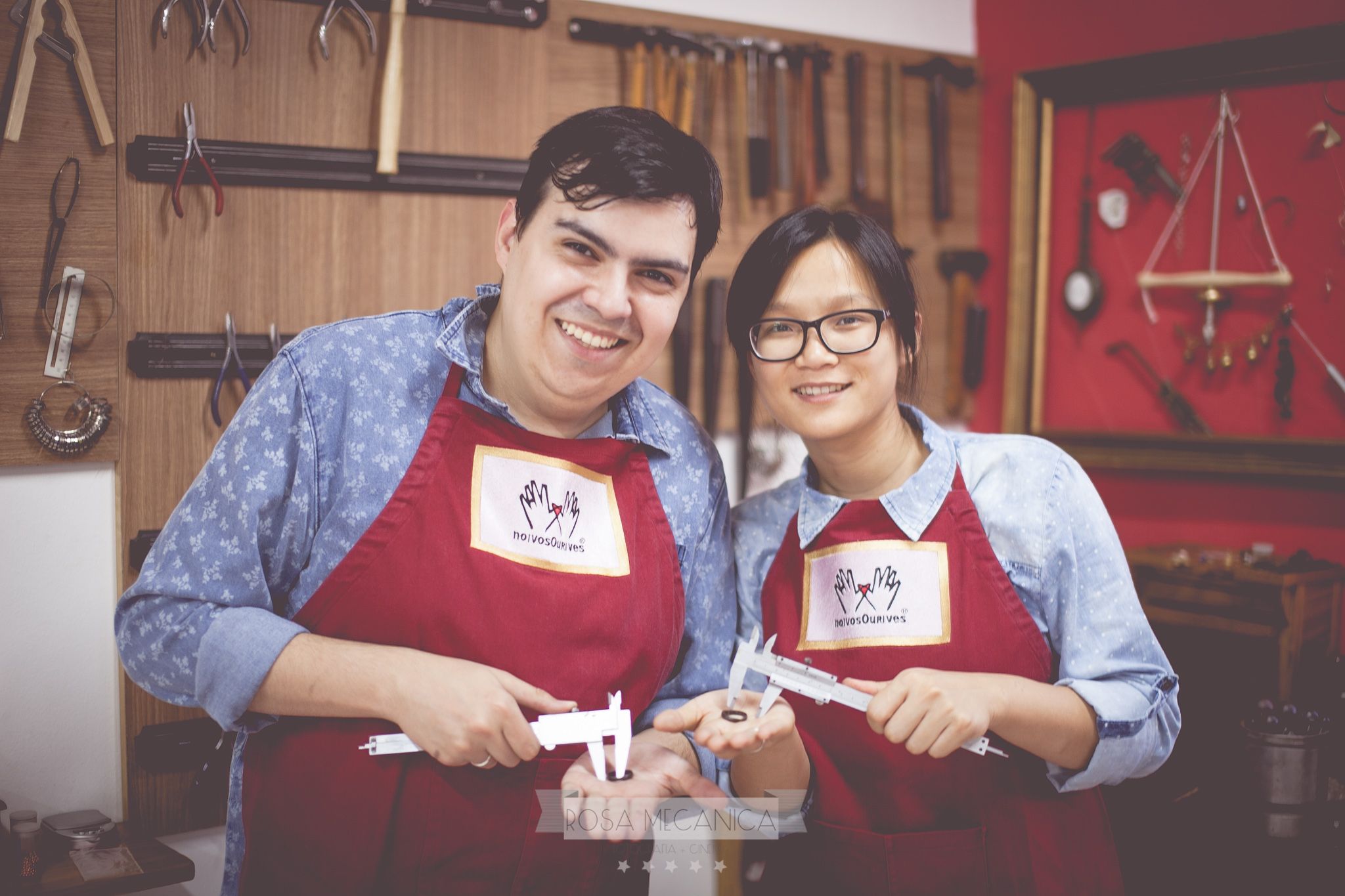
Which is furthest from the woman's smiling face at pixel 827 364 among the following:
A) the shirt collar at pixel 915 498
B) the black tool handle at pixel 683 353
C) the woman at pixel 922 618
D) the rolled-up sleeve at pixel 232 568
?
the black tool handle at pixel 683 353

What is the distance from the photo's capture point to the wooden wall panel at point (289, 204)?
86.0 inches

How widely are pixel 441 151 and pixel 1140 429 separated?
7.19ft

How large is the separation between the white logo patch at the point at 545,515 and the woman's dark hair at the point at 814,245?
1.33ft

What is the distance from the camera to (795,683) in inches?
57.8

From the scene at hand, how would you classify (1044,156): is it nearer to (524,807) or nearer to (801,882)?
(801,882)

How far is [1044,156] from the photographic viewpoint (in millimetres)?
3143

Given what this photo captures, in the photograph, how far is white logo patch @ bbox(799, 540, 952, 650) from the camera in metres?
1.72

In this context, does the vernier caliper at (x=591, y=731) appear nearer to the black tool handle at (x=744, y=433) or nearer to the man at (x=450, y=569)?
the man at (x=450, y=569)

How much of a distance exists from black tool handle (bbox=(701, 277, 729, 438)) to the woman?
0.96 meters

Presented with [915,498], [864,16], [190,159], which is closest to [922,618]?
[915,498]

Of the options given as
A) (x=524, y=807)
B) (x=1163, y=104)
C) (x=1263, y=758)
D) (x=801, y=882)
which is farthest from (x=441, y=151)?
(x=1263, y=758)

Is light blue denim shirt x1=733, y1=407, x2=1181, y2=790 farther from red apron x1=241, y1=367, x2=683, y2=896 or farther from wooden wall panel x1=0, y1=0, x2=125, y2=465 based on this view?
wooden wall panel x1=0, y1=0, x2=125, y2=465

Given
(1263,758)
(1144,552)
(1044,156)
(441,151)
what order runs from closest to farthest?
(1263,758) → (441,151) → (1144,552) → (1044,156)

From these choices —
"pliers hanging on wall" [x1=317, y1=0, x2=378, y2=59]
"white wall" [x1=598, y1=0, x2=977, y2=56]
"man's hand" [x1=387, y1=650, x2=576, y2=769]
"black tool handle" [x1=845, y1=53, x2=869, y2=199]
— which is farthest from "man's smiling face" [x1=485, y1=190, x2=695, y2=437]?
"black tool handle" [x1=845, y1=53, x2=869, y2=199]
